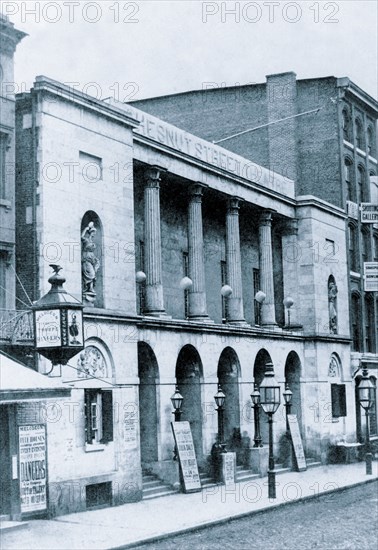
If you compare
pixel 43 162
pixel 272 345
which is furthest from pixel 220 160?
pixel 43 162

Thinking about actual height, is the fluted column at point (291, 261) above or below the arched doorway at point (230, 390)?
above

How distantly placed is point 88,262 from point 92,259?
0.17 m

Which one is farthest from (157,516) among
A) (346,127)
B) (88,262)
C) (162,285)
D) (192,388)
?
(346,127)

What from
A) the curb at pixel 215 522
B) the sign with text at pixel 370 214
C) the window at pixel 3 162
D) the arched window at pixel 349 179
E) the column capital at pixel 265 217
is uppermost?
the arched window at pixel 349 179

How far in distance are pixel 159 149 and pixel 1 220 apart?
8.56 meters

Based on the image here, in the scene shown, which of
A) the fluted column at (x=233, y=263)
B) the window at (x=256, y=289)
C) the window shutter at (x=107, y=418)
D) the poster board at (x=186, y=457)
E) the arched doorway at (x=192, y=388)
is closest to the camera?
the window shutter at (x=107, y=418)

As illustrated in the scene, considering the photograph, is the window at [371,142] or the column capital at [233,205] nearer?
the column capital at [233,205]

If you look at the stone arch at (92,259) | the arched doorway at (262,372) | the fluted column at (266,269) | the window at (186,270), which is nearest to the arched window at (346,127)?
the fluted column at (266,269)

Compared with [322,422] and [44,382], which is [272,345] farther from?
[44,382]

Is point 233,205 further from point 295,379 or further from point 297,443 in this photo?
point 297,443

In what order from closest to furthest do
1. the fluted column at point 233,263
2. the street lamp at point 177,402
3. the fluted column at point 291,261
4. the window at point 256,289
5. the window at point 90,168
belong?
1. the window at point 90,168
2. the street lamp at point 177,402
3. the fluted column at point 233,263
4. the window at point 256,289
5. the fluted column at point 291,261

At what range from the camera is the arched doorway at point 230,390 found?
117 feet

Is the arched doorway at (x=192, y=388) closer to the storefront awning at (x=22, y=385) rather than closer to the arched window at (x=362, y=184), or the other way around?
the storefront awning at (x=22, y=385)

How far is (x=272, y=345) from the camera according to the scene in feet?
127
